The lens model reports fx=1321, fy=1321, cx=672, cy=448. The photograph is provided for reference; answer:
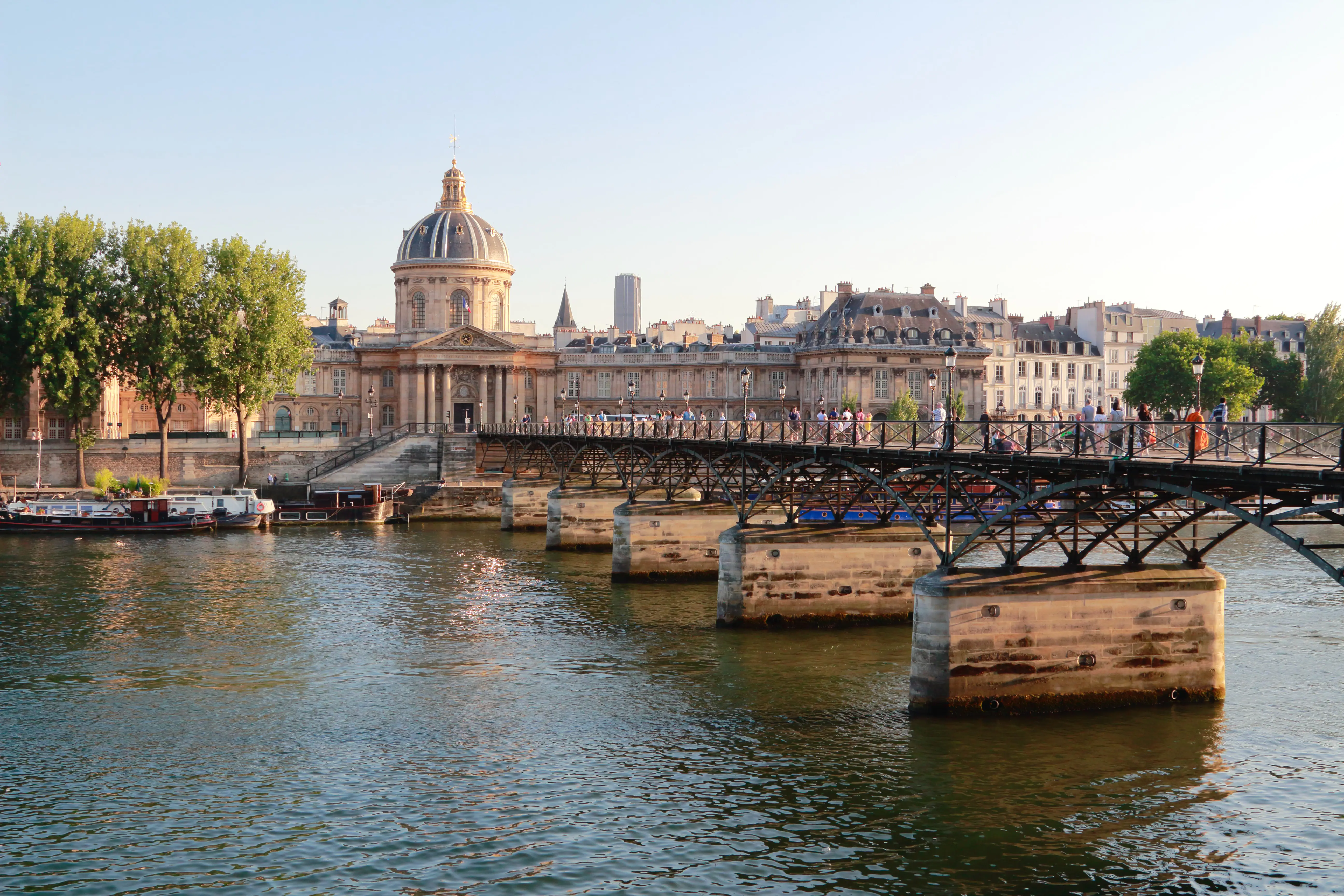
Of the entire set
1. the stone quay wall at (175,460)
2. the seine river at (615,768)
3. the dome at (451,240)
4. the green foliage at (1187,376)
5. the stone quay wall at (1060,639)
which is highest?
the dome at (451,240)

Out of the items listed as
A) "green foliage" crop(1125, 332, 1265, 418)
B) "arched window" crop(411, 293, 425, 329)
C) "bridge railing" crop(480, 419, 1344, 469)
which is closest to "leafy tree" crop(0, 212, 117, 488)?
"arched window" crop(411, 293, 425, 329)

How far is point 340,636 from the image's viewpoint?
3875 cm

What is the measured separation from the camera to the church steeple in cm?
13462

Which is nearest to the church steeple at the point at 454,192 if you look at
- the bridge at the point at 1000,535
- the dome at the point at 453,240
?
the dome at the point at 453,240

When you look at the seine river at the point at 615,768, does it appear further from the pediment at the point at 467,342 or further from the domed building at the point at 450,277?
the domed building at the point at 450,277

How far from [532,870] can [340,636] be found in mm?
20200

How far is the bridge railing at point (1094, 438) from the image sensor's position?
70.9 feet

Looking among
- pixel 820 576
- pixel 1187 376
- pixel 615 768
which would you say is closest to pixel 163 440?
pixel 820 576

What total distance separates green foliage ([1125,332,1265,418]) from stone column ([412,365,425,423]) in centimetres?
6233

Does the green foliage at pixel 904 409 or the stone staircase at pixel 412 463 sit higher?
the green foliage at pixel 904 409

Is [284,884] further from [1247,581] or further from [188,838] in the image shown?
[1247,581]

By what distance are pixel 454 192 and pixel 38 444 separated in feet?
187

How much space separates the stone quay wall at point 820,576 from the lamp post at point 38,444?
58.8m

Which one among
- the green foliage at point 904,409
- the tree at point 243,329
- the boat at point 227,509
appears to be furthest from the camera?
the green foliage at point 904,409
